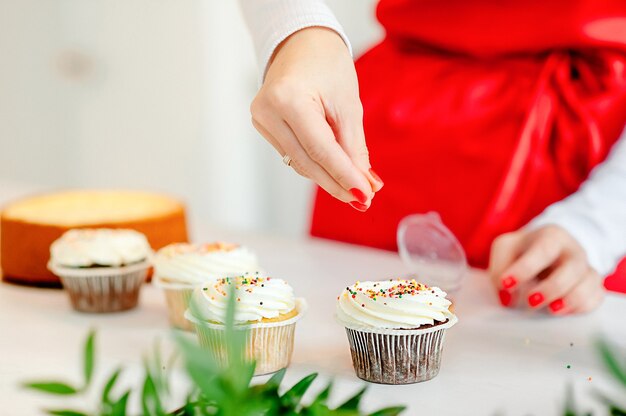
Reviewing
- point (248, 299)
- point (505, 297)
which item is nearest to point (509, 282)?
point (505, 297)

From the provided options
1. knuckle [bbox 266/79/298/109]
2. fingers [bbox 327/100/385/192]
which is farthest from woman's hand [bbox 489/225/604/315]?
knuckle [bbox 266/79/298/109]

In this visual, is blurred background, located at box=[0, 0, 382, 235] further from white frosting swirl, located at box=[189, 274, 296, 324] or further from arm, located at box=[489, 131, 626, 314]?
white frosting swirl, located at box=[189, 274, 296, 324]

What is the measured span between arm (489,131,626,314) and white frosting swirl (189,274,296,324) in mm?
329

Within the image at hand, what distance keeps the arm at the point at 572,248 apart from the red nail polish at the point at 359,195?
0.32m

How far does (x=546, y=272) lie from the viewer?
122 centimetres

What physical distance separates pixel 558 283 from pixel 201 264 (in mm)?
477

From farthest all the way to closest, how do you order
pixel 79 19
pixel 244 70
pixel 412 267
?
1. pixel 79 19
2. pixel 244 70
3. pixel 412 267

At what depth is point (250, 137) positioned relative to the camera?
11.6ft

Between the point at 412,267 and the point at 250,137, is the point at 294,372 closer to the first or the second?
the point at 412,267

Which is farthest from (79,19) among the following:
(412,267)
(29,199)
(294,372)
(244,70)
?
(294,372)

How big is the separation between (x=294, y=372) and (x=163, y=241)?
0.49m

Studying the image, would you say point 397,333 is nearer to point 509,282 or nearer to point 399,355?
point 399,355

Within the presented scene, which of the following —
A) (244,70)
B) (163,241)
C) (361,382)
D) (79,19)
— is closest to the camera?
(361,382)

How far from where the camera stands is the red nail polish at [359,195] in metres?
0.94
